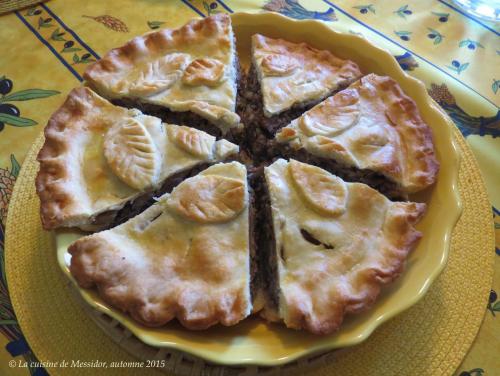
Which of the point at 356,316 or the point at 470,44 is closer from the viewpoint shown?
the point at 356,316

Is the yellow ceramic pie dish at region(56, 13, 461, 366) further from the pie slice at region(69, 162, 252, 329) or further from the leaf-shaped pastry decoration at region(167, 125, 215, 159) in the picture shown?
the leaf-shaped pastry decoration at region(167, 125, 215, 159)

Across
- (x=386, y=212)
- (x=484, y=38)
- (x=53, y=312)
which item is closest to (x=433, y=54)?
(x=484, y=38)

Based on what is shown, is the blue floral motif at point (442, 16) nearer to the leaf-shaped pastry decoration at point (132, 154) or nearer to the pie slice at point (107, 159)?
the pie slice at point (107, 159)

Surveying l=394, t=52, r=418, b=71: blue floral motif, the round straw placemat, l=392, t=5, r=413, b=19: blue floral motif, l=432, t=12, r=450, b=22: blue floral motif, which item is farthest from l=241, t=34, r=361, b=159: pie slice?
l=432, t=12, r=450, b=22: blue floral motif

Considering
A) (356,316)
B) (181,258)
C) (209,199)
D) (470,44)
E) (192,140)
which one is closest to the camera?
Result: (356,316)

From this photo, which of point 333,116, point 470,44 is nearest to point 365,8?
point 470,44

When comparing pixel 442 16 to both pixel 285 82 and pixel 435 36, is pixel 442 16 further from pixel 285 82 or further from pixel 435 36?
pixel 285 82

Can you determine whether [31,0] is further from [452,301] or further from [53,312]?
[452,301]
